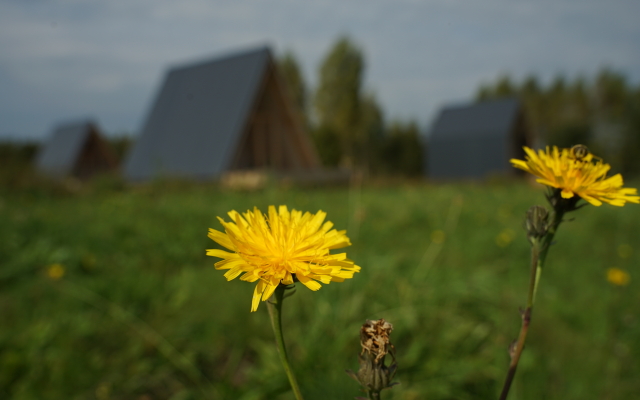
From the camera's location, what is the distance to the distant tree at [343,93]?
21188 millimetres

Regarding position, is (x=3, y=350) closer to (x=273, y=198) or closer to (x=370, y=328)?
(x=370, y=328)

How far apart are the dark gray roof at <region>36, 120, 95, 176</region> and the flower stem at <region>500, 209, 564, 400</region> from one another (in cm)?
1698

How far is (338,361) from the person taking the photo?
186 centimetres

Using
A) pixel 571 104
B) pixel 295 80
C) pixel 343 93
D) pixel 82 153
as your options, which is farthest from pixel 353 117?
pixel 571 104

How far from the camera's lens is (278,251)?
42cm

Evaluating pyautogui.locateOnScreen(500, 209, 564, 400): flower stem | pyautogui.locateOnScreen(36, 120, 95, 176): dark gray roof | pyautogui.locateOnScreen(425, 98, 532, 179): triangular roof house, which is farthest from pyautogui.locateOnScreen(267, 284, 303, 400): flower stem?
pyautogui.locateOnScreen(425, 98, 532, 179): triangular roof house

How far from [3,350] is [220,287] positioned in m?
1.06

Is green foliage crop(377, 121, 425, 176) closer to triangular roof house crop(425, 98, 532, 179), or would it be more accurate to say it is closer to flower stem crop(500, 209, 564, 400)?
triangular roof house crop(425, 98, 532, 179)

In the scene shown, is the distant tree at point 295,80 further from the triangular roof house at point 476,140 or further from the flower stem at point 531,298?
the flower stem at point 531,298

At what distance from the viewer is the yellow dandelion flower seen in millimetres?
→ 471

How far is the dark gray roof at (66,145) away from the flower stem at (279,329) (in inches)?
666

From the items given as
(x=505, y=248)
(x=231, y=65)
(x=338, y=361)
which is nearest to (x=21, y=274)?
(x=338, y=361)

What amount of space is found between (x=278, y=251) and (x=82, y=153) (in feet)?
60.5

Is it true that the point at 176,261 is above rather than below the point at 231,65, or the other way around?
below
